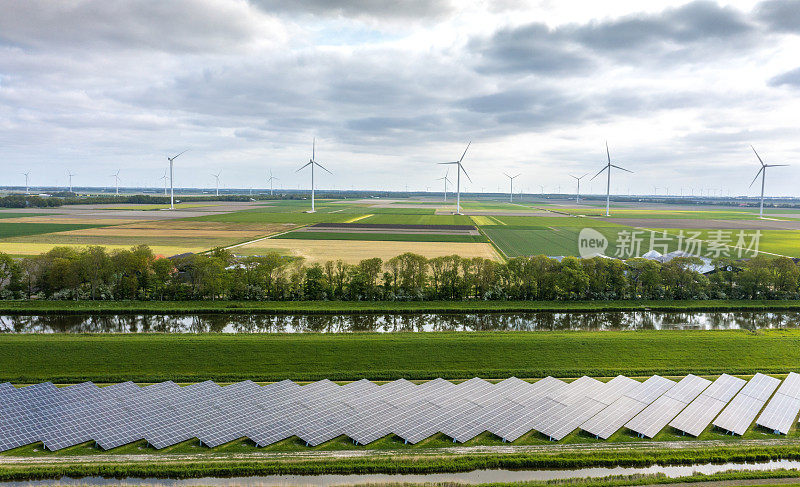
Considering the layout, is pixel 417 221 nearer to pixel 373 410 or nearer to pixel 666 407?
pixel 666 407

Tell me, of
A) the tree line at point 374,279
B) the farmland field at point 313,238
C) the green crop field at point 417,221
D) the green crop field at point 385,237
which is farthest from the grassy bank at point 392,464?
the green crop field at point 417,221

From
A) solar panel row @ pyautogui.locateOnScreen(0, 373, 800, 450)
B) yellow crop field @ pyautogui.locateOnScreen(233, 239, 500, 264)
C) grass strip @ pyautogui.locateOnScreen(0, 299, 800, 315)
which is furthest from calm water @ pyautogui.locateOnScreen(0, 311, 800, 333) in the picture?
yellow crop field @ pyautogui.locateOnScreen(233, 239, 500, 264)

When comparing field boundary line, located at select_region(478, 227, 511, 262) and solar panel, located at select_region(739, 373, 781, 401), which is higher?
field boundary line, located at select_region(478, 227, 511, 262)

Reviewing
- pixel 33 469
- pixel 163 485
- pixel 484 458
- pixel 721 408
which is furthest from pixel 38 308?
pixel 721 408

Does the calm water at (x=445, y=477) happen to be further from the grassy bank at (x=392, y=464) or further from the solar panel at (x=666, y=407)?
the solar panel at (x=666, y=407)

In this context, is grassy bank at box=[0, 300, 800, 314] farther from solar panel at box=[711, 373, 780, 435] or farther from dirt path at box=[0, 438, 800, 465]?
dirt path at box=[0, 438, 800, 465]
